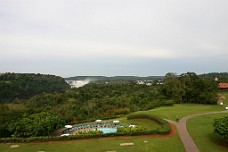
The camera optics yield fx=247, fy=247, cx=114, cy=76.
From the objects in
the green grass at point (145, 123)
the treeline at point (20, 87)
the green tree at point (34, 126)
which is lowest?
the green grass at point (145, 123)

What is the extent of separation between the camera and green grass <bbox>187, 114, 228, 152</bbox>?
2365 cm

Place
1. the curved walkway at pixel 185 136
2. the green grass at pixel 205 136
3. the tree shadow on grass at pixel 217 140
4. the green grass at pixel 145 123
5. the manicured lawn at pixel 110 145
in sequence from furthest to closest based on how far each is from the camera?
the green grass at pixel 145 123 → the tree shadow on grass at pixel 217 140 → the green grass at pixel 205 136 → the manicured lawn at pixel 110 145 → the curved walkway at pixel 185 136

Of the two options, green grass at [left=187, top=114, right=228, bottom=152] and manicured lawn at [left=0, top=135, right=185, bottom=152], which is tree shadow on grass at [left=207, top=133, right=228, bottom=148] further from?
manicured lawn at [left=0, top=135, right=185, bottom=152]

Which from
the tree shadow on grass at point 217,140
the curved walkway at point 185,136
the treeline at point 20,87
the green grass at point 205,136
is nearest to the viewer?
the curved walkway at point 185,136

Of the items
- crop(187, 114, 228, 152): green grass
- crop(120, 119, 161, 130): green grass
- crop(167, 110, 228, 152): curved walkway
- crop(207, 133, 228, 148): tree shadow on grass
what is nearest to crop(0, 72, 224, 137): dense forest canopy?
crop(120, 119, 161, 130): green grass

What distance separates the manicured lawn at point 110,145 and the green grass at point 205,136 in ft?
7.21

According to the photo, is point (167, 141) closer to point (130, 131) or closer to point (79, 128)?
point (130, 131)

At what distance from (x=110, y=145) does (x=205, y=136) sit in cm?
1072

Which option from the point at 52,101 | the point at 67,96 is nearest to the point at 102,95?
the point at 67,96

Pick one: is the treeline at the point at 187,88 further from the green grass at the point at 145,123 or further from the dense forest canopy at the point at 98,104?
the green grass at the point at 145,123

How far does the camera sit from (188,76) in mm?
58062

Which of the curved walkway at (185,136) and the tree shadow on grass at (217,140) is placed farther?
the tree shadow on grass at (217,140)

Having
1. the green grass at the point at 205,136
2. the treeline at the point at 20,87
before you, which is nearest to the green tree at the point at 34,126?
the green grass at the point at 205,136

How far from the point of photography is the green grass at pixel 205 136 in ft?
77.6
